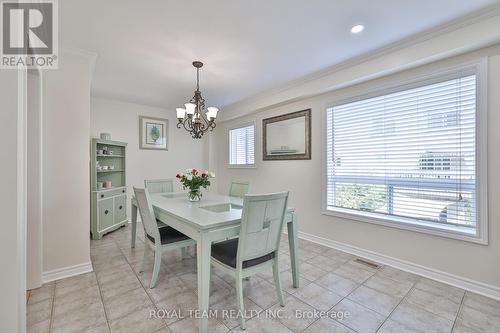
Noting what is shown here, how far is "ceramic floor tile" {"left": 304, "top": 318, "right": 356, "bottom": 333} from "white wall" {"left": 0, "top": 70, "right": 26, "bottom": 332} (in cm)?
170

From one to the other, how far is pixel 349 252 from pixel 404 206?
0.94 m

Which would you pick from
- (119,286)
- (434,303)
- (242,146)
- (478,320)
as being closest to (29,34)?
(119,286)

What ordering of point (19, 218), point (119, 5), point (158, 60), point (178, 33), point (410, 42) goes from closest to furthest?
point (19, 218)
point (119, 5)
point (178, 33)
point (410, 42)
point (158, 60)

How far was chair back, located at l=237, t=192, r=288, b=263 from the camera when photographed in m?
1.58

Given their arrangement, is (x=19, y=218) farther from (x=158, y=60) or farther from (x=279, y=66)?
(x=279, y=66)

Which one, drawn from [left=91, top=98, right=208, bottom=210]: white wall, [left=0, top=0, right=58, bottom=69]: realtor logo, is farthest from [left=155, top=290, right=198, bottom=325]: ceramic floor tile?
[left=91, top=98, right=208, bottom=210]: white wall

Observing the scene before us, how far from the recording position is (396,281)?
7.37 feet

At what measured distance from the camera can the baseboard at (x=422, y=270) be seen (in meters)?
1.99

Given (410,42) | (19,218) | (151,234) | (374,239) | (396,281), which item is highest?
(410,42)

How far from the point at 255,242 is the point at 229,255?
26 cm

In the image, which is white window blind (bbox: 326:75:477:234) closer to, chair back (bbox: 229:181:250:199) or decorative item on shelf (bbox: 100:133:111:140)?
chair back (bbox: 229:181:250:199)

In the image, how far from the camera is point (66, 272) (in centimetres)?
232

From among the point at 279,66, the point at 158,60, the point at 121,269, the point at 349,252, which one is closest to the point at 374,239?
the point at 349,252

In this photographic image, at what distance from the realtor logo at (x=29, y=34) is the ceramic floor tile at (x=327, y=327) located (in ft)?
7.68
